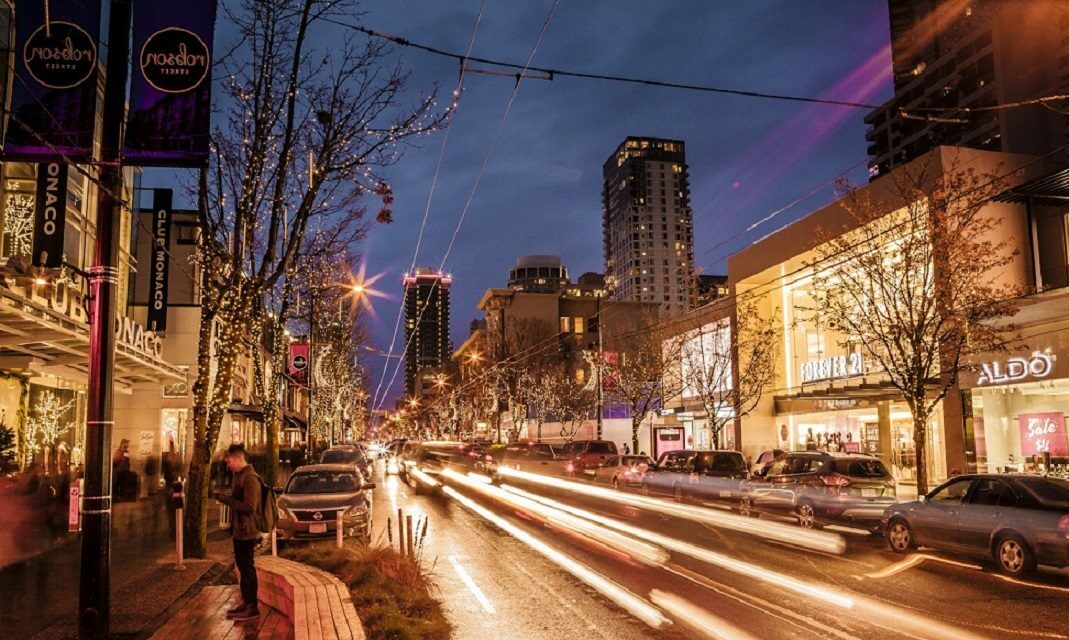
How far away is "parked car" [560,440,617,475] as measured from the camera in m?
38.4

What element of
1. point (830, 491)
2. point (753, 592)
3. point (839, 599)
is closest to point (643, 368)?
point (830, 491)

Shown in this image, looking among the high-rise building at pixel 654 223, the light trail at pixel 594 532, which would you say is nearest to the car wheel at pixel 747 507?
the light trail at pixel 594 532

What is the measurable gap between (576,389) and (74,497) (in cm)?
5173

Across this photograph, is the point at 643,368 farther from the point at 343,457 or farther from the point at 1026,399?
the point at 1026,399

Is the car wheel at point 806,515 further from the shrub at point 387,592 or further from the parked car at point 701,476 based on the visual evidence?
the shrub at point 387,592

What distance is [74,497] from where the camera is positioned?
17672 mm

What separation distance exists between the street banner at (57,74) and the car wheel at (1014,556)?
13845 millimetres

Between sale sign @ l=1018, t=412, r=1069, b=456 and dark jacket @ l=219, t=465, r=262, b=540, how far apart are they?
23.0 meters

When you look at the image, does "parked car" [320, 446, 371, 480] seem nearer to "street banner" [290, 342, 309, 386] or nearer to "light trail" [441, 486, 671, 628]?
"street banner" [290, 342, 309, 386]

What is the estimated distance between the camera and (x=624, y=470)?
33.4 m

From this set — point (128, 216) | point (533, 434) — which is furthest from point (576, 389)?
point (128, 216)

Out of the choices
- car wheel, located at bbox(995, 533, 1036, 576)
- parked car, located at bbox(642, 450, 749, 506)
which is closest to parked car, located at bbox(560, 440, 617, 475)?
parked car, located at bbox(642, 450, 749, 506)

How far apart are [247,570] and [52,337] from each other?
10782mm

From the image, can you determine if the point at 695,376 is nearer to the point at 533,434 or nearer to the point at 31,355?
the point at 31,355
